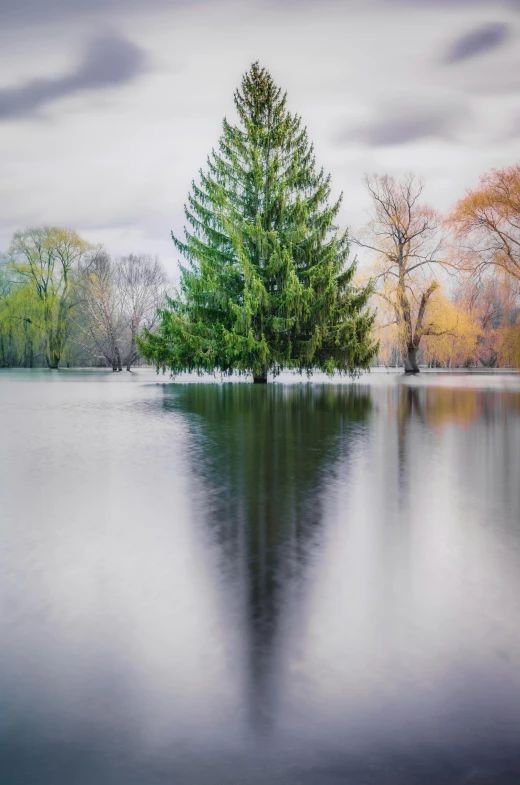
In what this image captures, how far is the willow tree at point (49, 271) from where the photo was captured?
5772 centimetres

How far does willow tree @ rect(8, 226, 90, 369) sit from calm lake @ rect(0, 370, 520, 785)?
52926mm

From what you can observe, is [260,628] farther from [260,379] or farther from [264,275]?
[260,379]

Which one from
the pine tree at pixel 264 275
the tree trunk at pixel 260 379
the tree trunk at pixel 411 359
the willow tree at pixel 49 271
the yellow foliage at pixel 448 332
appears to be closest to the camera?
the pine tree at pixel 264 275

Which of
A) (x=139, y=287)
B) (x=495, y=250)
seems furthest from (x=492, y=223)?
(x=139, y=287)

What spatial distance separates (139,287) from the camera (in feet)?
181

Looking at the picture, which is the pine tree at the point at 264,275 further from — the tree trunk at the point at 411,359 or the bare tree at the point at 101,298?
the bare tree at the point at 101,298

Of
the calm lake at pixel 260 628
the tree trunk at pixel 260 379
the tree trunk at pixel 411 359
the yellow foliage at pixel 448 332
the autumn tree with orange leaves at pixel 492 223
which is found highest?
the autumn tree with orange leaves at pixel 492 223

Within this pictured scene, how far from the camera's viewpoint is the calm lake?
222 cm

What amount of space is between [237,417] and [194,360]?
46.2 ft

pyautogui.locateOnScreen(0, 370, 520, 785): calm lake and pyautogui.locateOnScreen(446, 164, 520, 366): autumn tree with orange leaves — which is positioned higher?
pyautogui.locateOnScreen(446, 164, 520, 366): autumn tree with orange leaves

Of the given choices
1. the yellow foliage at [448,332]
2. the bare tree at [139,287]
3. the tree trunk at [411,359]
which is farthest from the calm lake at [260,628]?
the bare tree at [139,287]

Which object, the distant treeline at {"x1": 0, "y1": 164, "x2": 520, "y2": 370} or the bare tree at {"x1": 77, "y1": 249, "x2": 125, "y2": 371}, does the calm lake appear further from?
the bare tree at {"x1": 77, "y1": 249, "x2": 125, "y2": 371}

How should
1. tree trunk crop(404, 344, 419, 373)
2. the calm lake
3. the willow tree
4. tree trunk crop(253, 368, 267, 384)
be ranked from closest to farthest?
the calm lake → tree trunk crop(253, 368, 267, 384) → tree trunk crop(404, 344, 419, 373) → the willow tree

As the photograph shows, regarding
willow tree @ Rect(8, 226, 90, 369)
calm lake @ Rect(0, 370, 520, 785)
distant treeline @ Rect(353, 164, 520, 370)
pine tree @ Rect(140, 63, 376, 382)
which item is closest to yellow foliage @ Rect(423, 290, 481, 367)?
distant treeline @ Rect(353, 164, 520, 370)
